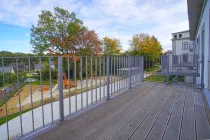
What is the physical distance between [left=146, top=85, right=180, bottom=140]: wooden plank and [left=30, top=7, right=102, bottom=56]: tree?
10.7m

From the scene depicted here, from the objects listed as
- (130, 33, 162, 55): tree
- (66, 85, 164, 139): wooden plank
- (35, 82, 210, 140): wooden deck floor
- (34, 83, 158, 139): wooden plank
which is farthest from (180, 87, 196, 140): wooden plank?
(130, 33, 162, 55): tree

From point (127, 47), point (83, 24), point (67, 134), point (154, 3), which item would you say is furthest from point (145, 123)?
point (127, 47)

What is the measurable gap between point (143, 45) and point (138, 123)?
16845mm

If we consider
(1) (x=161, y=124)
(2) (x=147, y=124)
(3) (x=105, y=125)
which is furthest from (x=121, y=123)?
(1) (x=161, y=124)

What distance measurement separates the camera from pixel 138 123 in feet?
6.77

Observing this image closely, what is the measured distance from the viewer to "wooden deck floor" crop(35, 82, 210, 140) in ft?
5.68

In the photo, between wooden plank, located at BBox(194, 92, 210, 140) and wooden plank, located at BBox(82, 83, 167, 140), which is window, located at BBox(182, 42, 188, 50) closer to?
wooden plank, located at BBox(194, 92, 210, 140)

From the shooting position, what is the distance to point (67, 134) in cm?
178

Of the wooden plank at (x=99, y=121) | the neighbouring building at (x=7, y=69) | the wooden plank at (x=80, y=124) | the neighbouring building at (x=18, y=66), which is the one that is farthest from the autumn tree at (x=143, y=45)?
the neighbouring building at (x=7, y=69)

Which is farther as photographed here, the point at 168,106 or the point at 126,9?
the point at 126,9

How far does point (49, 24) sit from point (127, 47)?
10992mm

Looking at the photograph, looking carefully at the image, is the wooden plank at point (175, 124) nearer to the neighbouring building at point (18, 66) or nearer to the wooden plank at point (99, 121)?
the wooden plank at point (99, 121)

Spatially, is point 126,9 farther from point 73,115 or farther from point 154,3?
point 73,115

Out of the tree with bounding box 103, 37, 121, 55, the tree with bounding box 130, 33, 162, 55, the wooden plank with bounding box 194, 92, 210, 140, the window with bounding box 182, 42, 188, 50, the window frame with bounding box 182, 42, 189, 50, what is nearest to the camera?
the wooden plank with bounding box 194, 92, 210, 140
